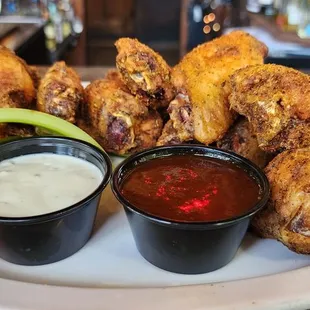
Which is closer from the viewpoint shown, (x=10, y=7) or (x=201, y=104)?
(x=201, y=104)

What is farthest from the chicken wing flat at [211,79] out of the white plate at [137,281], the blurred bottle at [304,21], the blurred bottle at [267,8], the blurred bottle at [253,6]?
the blurred bottle at [253,6]

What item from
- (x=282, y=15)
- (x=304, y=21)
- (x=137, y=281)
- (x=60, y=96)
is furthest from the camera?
(x=282, y=15)

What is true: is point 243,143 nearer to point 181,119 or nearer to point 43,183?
point 181,119

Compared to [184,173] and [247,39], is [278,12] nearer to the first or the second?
[247,39]

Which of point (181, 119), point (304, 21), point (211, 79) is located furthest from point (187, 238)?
point (304, 21)

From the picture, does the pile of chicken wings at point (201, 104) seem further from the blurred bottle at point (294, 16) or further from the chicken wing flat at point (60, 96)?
the blurred bottle at point (294, 16)

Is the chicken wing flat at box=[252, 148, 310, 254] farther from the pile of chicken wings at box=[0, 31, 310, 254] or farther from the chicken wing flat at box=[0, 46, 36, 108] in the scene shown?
the chicken wing flat at box=[0, 46, 36, 108]
